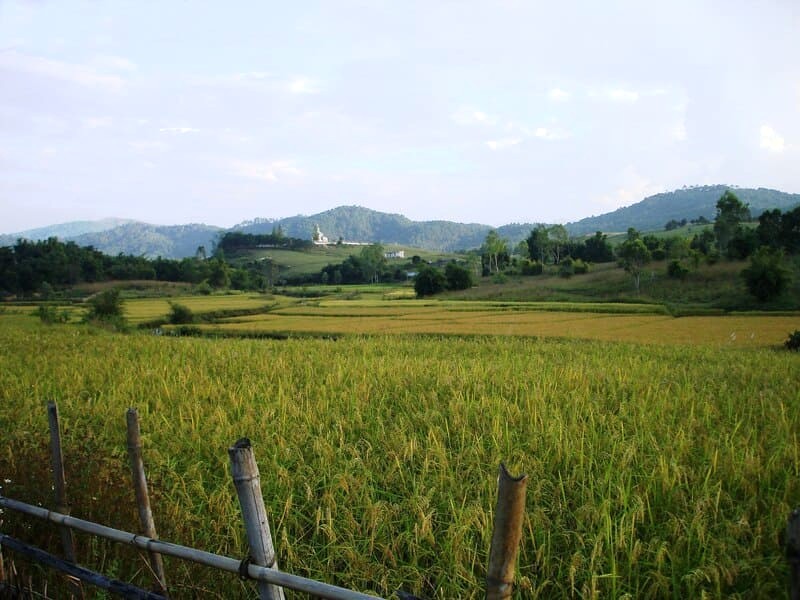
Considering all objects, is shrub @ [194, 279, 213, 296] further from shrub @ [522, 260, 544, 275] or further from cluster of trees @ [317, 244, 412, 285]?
shrub @ [522, 260, 544, 275]

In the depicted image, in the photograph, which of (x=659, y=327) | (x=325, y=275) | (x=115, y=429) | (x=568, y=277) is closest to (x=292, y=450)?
(x=115, y=429)

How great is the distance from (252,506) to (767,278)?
29.7 meters

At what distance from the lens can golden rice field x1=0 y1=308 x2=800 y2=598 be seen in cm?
289

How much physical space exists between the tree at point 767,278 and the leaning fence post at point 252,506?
29.4m

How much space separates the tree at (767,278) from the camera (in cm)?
2491

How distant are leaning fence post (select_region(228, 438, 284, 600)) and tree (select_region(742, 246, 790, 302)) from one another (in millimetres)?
29350

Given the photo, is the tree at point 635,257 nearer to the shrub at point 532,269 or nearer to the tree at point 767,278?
the tree at point 767,278

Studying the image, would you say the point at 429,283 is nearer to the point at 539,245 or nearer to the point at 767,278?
the point at 539,245

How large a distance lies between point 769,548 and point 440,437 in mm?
2542

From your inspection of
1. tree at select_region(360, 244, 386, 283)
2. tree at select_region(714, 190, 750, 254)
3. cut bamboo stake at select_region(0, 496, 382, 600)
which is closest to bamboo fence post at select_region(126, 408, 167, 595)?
cut bamboo stake at select_region(0, 496, 382, 600)

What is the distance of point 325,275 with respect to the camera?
72312 millimetres

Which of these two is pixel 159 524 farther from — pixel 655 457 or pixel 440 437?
pixel 655 457

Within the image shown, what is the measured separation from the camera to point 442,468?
3.88 meters

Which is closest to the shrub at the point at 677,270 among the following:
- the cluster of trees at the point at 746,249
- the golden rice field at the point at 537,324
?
the cluster of trees at the point at 746,249
